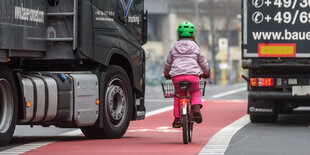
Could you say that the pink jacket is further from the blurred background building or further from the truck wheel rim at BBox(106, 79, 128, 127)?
the blurred background building

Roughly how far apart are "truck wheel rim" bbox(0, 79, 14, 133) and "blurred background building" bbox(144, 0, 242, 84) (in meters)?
51.7

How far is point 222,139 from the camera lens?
45.2ft

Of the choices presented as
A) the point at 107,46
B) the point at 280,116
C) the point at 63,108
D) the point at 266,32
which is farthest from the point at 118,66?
the point at 280,116

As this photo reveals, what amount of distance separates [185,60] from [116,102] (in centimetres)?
184

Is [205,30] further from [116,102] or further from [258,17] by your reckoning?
[116,102]

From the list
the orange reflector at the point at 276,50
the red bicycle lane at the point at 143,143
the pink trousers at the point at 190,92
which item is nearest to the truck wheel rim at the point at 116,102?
the red bicycle lane at the point at 143,143

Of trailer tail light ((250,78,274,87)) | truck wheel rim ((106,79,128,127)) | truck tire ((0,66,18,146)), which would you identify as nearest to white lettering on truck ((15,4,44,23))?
truck tire ((0,66,18,146))

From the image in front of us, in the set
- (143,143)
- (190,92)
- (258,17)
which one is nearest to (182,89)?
(190,92)

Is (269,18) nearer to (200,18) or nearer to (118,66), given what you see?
(118,66)

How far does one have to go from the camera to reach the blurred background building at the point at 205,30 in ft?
243

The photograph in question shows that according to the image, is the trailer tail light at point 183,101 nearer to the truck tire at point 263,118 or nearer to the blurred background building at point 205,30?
the truck tire at point 263,118

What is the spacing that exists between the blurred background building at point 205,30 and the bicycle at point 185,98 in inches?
1994

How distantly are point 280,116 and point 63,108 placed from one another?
9.60 metres

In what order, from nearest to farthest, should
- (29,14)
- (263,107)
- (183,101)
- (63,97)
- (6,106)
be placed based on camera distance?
1. (6,106)
2. (29,14)
3. (183,101)
4. (63,97)
5. (263,107)
